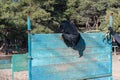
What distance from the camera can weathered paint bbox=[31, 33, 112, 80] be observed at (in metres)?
5.88

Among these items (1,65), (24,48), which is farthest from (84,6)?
(1,65)

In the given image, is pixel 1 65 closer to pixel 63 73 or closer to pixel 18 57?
pixel 18 57

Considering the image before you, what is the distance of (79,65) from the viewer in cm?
651

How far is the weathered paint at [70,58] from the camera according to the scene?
588cm

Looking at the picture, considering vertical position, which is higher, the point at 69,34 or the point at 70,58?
the point at 69,34

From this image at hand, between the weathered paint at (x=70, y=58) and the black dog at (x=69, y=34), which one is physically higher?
the black dog at (x=69, y=34)

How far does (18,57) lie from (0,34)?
606 inches

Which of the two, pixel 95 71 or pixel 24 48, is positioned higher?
pixel 95 71

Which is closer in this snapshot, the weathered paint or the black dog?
the weathered paint

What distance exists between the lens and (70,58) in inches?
250

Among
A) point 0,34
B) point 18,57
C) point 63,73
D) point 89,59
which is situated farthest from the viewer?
point 0,34

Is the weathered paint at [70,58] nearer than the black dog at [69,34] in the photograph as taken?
Yes

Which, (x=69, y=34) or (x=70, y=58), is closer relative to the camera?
(x=69, y=34)

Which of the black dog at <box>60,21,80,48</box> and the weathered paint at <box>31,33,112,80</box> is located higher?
the black dog at <box>60,21,80,48</box>
